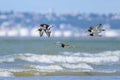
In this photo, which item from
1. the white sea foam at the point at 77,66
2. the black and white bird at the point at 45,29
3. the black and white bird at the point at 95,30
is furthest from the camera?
the white sea foam at the point at 77,66

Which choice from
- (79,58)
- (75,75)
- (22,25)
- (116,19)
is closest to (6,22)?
(22,25)

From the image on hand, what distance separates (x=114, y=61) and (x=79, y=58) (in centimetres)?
295

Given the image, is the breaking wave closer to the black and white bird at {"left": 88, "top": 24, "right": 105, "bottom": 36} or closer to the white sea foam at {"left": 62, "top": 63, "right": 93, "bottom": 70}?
the white sea foam at {"left": 62, "top": 63, "right": 93, "bottom": 70}

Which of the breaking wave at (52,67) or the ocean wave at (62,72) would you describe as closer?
the ocean wave at (62,72)

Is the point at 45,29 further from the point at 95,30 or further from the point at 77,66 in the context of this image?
the point at 77,66

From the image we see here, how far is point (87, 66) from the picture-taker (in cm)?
3297

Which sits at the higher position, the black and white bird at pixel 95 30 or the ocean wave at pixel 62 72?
the black and white bird at pixel 95 30

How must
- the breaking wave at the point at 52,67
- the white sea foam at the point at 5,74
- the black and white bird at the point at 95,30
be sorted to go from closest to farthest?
the black and white bird at the point at 95,30 → the white sea foam at the point at 5,74 → the breaking wave at the point at 52,67

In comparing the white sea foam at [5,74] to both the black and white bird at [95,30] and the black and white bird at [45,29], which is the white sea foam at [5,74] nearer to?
the black and white bird at [45,29]

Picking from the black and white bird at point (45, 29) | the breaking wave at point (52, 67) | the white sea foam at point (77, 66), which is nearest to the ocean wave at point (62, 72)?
the breaking wave at point (52, 67)

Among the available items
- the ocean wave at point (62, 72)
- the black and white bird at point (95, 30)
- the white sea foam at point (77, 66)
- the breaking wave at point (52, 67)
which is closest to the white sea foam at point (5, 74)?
the breaking wave at point (52, 67)

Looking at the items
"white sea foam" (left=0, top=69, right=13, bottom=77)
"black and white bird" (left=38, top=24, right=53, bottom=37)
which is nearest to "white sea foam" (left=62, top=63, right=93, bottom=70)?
"white sea foam" (left=0, top=69, right=13, bottom=77)

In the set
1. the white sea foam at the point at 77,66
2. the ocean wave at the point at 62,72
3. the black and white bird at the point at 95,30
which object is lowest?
the ocean wave at the point at 62,72

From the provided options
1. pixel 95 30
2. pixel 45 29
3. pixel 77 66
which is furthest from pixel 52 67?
pixel 45 29
